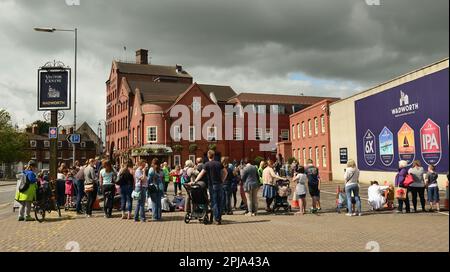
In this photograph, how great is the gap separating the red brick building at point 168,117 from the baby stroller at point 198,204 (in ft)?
109

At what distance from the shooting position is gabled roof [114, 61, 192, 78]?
76.2m

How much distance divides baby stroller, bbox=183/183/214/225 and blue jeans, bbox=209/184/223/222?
0.27 metres

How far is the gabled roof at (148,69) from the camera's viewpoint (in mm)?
76250

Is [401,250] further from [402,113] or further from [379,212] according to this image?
[402,113]

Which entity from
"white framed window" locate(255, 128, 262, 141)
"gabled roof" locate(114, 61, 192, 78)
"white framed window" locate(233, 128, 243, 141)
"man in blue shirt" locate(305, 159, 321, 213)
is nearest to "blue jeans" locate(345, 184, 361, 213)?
"man in blue shirt" locate(305, 159, 321, 213)

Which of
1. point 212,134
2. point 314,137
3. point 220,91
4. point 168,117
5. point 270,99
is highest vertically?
point 220,91

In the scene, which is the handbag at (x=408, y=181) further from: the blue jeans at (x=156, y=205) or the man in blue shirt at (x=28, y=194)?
the man in blue shirt at (x=28, y=194)

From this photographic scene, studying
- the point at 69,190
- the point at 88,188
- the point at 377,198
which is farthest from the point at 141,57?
the point at 377,198

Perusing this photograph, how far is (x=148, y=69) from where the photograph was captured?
261ft

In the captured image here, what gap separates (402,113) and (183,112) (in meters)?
35.9

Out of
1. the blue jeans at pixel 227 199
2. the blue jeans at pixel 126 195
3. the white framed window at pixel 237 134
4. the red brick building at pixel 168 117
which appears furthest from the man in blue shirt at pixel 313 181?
the white framed window at pixel 237 134

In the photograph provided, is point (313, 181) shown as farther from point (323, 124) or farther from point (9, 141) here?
point (9, 141)

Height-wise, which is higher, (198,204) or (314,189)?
(314,189)

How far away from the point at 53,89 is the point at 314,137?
30438mm
